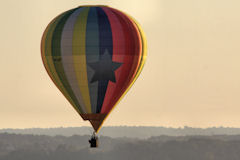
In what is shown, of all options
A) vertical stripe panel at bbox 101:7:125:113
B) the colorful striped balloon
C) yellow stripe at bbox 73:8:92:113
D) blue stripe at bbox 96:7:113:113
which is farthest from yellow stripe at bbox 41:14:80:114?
vertical stripe panel at bbox 101:7:125:113

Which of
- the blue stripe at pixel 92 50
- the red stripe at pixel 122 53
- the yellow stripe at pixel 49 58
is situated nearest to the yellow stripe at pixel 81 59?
the blue stripe at pixel 92 50

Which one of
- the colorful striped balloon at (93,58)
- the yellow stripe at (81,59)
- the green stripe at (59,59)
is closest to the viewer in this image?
the colorful striped balloon at (93,58)

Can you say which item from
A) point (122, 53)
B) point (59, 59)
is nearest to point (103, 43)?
point (122, 53)

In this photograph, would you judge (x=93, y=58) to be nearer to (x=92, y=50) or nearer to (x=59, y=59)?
(x=92, y=50)

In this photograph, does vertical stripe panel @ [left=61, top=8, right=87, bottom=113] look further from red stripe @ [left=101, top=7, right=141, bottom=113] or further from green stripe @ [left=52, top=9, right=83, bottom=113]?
red stripe @ [left=101, top=7, right=141, bottom=113]

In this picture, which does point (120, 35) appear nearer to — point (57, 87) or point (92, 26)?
point (92, 26)

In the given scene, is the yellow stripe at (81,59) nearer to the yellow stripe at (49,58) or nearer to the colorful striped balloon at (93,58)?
the colorful striped balloon at (93,58)

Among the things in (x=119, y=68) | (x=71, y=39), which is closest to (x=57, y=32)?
(x=71, y=39)
